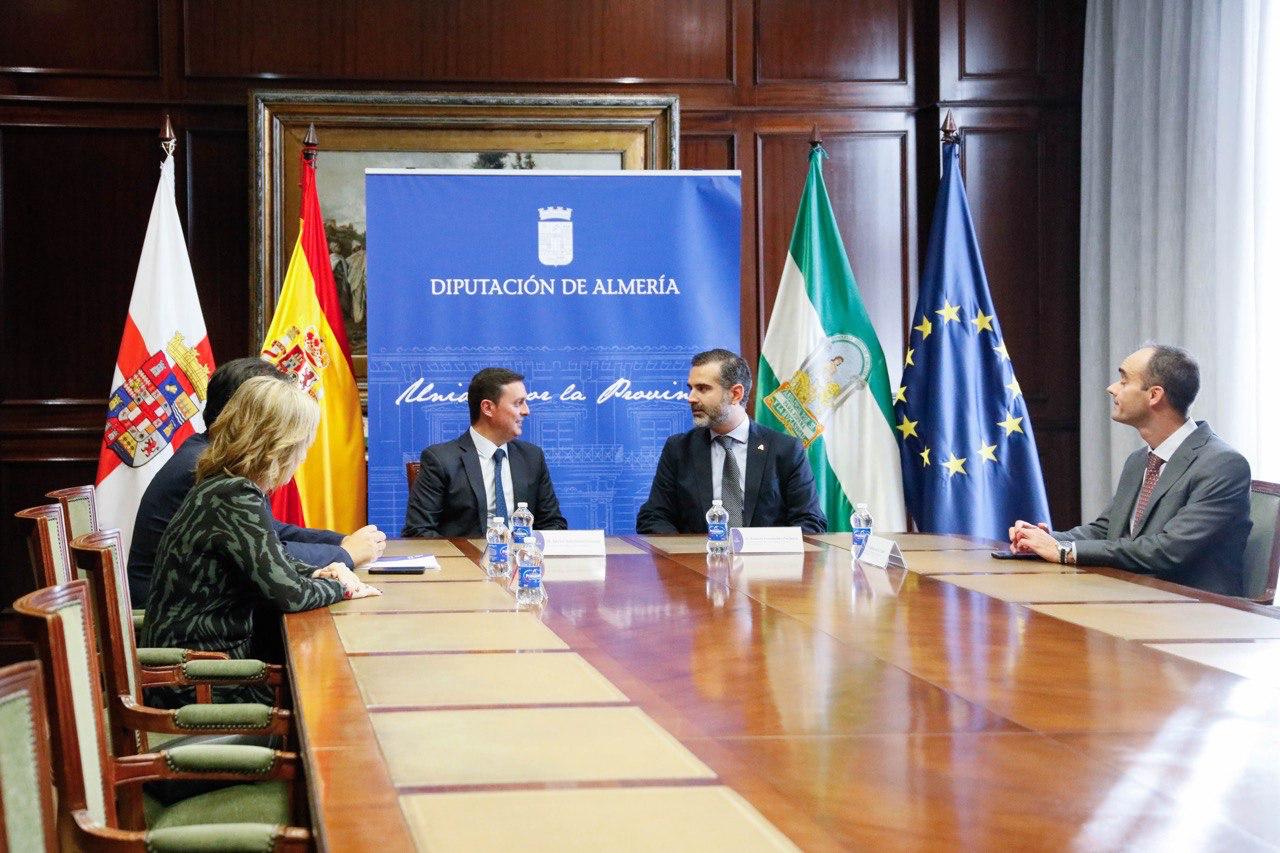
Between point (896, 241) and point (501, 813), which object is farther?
point (896, 241)

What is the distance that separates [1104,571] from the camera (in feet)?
11.6

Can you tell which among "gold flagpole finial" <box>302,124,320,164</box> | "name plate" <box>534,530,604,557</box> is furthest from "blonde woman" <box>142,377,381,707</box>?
"gold flagpole finial" <box>302,124,320,164</box>

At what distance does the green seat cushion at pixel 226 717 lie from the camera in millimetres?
2613

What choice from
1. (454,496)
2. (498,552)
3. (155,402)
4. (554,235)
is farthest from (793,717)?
(155,402)

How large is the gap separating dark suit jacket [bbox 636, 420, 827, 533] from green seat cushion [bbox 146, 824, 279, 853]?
3.14 metres

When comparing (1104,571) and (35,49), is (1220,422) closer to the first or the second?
(1104,571)

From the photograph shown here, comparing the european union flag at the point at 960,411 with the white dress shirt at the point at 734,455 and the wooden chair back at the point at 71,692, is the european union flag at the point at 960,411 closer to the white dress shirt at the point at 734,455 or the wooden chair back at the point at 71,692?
the white dress shirt at the point at 734,455

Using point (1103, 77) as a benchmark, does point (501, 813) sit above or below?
below

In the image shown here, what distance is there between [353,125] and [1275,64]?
396 cm

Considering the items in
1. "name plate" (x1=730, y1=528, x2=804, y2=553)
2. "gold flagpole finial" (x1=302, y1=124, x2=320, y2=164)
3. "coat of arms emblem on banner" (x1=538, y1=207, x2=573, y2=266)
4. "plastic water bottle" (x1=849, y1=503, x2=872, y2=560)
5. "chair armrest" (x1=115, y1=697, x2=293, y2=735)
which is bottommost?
"chair armrest" (x1=115, y1=697, x2=293, y2=735)

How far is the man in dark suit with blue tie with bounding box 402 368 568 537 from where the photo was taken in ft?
16.7

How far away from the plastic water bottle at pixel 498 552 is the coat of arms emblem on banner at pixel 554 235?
7.63 ft

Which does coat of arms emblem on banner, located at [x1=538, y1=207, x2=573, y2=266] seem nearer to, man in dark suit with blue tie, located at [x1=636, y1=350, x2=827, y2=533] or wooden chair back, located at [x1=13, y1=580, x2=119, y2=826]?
man in dark suit with blue tie, located at [x1=636, y1=350, x2=827, y2=533]

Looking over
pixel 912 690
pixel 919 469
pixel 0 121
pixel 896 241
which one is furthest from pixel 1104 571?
pixel 0 121
